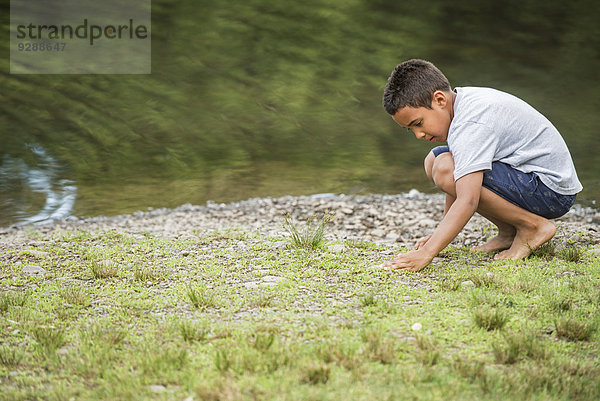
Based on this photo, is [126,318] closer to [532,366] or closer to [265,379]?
[265,379]

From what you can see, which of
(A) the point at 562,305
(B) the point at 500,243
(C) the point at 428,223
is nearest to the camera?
(A) the point at 562,305

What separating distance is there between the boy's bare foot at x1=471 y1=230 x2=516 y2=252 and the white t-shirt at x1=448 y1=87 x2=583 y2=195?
2.49ft

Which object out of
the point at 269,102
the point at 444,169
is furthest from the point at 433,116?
the point at 269,102

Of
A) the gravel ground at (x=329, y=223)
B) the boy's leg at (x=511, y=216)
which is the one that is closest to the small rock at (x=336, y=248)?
the gravel ground at (x=329, y=223)

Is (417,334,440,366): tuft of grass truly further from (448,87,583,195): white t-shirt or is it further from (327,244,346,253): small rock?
(327,244,346,253): small rock

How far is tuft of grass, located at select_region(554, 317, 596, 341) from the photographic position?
11.2ft

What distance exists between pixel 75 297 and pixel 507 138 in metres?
3.72

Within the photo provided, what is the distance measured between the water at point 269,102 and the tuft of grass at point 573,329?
7.37 metres

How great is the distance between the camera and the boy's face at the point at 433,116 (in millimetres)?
4891

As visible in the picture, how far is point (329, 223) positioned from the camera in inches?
319

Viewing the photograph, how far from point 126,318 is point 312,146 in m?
10.0

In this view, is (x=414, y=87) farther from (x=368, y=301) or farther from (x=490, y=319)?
(x=490, y=319)

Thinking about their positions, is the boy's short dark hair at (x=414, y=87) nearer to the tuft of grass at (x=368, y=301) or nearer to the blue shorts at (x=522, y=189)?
the blue shorts at (x=522, y=189)

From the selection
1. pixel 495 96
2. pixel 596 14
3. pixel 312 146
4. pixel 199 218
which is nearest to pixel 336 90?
pixel 312 146
